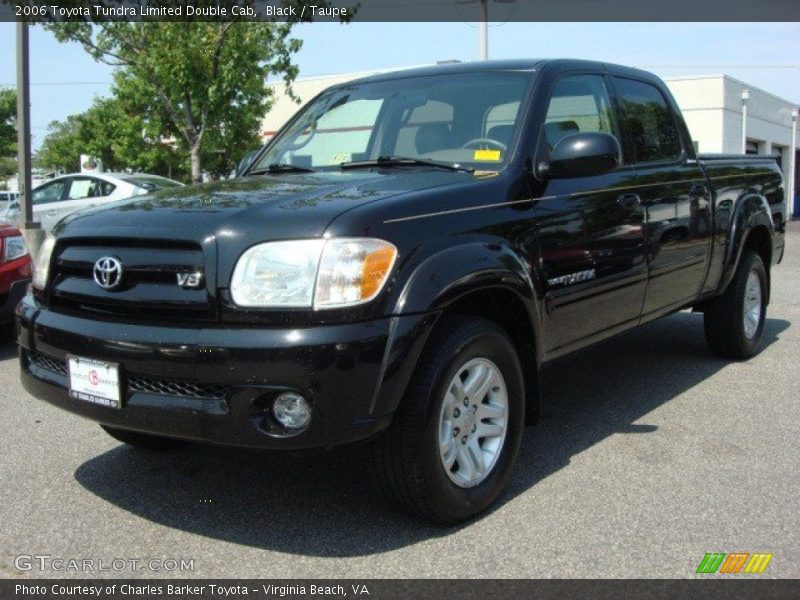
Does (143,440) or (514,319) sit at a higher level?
(514,319)

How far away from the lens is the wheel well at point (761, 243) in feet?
20.2

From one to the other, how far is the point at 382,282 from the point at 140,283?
0.88 m

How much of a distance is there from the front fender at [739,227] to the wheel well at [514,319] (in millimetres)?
2501

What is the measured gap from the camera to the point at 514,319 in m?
3.65

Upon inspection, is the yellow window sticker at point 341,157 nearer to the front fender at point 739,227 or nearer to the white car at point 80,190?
the front fender at point 739,227

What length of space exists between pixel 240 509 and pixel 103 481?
762mm

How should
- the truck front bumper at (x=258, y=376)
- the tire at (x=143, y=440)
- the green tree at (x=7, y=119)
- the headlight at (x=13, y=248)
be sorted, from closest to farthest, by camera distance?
the truck front bumper at (x=258, y=376), the tire at (x=143, y=440), the headlight at (x=13, y=248), the green tree at (x=7, y=119)

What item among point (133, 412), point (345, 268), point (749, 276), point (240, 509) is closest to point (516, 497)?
point (240, 509)

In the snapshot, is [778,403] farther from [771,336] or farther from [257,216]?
[257,216]

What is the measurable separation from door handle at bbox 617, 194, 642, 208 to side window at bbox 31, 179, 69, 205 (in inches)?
488

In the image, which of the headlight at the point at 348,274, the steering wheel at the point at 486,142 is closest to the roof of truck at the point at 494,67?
the steering wheel at the point at 486,142

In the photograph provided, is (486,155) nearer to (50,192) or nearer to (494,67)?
(494,67)

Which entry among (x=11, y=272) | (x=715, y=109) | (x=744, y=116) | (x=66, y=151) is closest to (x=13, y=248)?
(x=11, y=272)

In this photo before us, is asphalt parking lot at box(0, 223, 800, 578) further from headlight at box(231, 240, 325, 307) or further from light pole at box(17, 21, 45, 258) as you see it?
light pole at box(17, 21, 45, 258)
